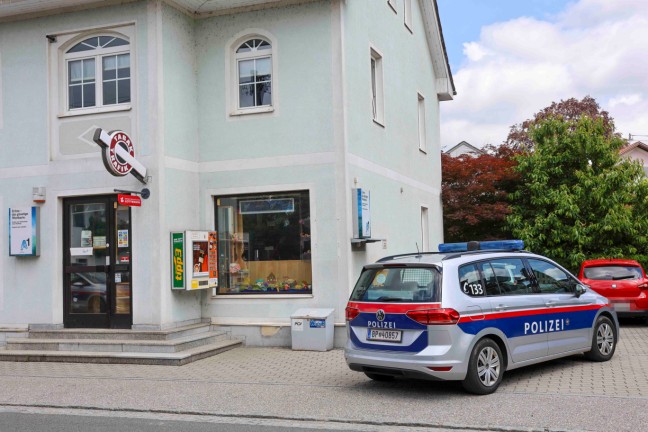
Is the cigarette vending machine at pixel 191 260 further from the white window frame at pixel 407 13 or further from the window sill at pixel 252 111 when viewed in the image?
the white window frame at pixel 407 13

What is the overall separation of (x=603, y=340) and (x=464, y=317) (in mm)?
3211

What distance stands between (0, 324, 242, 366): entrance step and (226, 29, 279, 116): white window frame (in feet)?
13.3

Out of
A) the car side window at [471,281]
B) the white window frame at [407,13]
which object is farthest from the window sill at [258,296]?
the white window frame at [407,13]

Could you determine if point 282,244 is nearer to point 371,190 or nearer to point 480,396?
point 371,190

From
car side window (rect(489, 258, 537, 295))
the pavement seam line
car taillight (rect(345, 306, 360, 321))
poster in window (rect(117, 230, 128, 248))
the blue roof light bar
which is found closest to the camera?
the pavement seam line

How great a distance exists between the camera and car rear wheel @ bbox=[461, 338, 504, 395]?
8.12 m

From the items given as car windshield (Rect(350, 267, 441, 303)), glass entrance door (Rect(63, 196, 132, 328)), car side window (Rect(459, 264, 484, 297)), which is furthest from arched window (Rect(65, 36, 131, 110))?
car side window (Rect(459, 264, 484, 297))

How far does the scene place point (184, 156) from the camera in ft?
43.5

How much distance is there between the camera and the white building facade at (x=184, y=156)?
12.7 m

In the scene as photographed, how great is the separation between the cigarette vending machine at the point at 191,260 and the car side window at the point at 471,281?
5.61 metres

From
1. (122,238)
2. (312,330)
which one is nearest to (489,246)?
(312,330)

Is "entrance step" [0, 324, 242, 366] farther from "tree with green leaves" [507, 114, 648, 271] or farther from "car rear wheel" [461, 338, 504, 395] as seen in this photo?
"tree with green leaves" [507, 114, 648, 271]

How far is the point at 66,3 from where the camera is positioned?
13.0 m

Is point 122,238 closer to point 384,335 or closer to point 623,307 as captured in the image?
point 384,335
